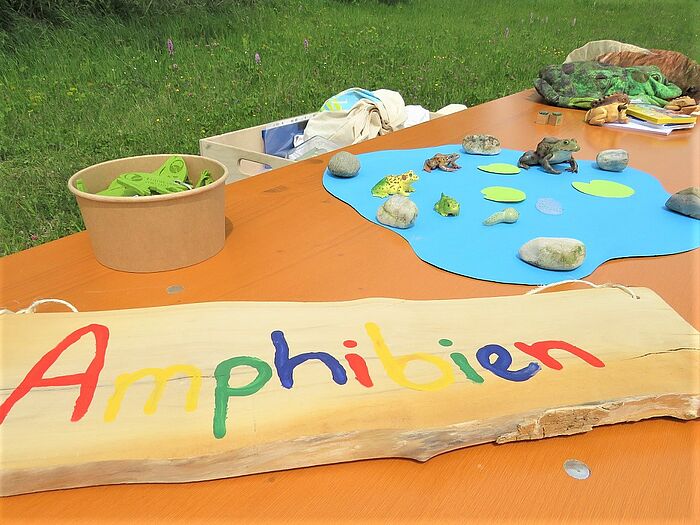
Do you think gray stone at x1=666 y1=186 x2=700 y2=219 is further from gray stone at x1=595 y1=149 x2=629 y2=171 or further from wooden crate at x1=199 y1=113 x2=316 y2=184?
wooden crate at x1=199 y1=113 x2=316 y2=184

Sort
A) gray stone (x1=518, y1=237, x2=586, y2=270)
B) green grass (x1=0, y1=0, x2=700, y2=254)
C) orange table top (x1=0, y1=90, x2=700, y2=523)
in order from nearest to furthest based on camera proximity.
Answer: orange table top (x1=0, y1=90, x2=700, y2=523)
gray stone (x1=518, y1=237, x2=586, y2=270)
green grass (x1=0, y1=0, x2=700, y2=254)

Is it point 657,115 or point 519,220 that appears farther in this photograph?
point 657,115

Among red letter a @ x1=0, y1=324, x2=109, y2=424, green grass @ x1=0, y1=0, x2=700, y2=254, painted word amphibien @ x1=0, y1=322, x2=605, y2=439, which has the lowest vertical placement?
green grass @ x1=0, y1=0, x2=700, y2=254

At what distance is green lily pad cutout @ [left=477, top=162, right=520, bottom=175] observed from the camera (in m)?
1.19

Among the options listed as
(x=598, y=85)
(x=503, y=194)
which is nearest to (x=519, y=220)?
(x=503, y=194)

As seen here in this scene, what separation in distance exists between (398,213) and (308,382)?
456mm

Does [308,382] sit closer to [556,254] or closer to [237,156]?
[556,254]

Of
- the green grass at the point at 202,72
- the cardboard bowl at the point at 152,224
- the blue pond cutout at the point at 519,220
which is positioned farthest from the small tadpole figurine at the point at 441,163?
the green grass at the point at 202,72

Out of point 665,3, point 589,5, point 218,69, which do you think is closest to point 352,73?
point 218,69

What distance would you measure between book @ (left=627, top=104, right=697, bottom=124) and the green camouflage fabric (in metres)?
0.12

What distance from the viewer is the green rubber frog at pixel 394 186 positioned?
1.05 meters

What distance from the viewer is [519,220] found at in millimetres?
973

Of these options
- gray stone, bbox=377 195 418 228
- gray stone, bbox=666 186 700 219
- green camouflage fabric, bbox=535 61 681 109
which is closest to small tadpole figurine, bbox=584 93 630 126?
green camouflage fabric, bbox=535 61 681 109

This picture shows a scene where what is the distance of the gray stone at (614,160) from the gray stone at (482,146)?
24 centimetres
